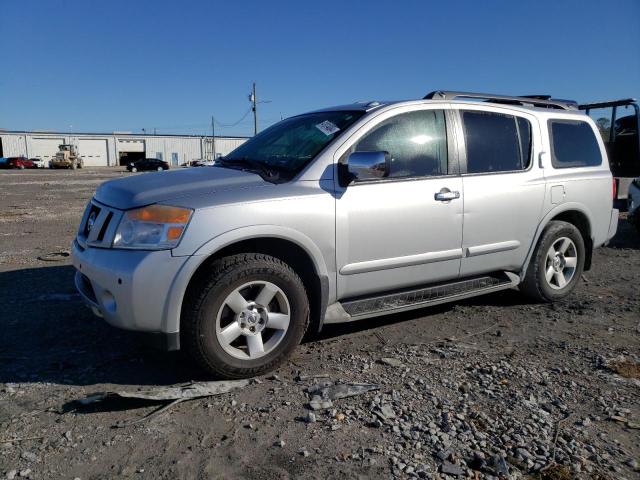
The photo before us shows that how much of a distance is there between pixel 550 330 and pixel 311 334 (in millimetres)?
1990

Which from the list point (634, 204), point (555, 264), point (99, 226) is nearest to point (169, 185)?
point (99, 226)

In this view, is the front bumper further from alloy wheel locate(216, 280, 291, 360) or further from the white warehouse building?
the white warehouse building

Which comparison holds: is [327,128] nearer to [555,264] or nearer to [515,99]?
[515,99]

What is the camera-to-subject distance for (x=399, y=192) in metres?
3.71

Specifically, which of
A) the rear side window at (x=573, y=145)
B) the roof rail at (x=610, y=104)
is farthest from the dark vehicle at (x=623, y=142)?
the rear side window at (x=573, y=145)

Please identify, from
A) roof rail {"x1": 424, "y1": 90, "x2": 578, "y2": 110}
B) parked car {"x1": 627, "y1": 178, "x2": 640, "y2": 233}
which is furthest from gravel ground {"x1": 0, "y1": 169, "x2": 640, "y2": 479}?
parked car {"x1": 627, "y1": 178, "x2": 640, "y2": 233}

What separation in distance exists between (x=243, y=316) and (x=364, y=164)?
126cm

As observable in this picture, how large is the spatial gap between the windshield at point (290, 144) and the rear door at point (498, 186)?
1.07m

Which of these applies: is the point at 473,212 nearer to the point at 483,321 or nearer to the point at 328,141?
the point at 483,321

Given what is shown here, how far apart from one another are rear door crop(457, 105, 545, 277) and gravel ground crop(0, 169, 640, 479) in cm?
63

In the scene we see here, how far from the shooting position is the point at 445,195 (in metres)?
3.89

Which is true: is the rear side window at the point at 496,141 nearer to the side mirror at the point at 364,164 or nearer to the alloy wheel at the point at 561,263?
the alloy wheel at the point at 561,263

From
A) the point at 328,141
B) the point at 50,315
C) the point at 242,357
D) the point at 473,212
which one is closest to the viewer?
the point at 242,357

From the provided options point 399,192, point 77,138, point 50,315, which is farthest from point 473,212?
point 77,138
